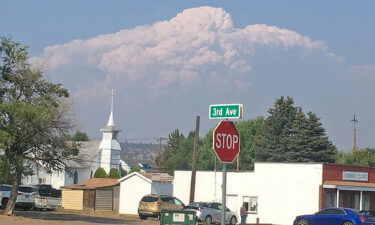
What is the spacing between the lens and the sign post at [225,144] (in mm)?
11656

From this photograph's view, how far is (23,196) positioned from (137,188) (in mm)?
11066

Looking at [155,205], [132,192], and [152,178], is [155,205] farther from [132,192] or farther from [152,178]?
[132,192]

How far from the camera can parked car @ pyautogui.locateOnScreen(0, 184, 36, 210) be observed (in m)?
50.2

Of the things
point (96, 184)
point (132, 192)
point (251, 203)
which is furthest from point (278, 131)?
point (251, 203)

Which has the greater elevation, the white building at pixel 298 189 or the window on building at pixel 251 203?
the white building at pixel 298 189

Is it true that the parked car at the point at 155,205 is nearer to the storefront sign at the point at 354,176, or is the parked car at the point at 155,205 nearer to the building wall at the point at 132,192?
the building wall at the point at 132,192

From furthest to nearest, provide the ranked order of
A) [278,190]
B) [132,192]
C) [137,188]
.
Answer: [132,192] < [137,188] < [278,190]

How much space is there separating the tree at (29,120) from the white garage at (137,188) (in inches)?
667

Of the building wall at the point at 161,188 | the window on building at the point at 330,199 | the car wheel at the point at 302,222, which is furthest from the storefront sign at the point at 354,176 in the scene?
the building wall at the point at 161,188

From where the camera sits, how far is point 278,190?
47375 mm

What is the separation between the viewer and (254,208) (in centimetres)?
4984

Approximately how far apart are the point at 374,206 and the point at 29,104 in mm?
25078

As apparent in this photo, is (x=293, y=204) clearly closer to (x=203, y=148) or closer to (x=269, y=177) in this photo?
(x=269, y=177)

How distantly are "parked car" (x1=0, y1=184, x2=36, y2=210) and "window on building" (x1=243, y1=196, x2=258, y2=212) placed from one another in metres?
16.2
